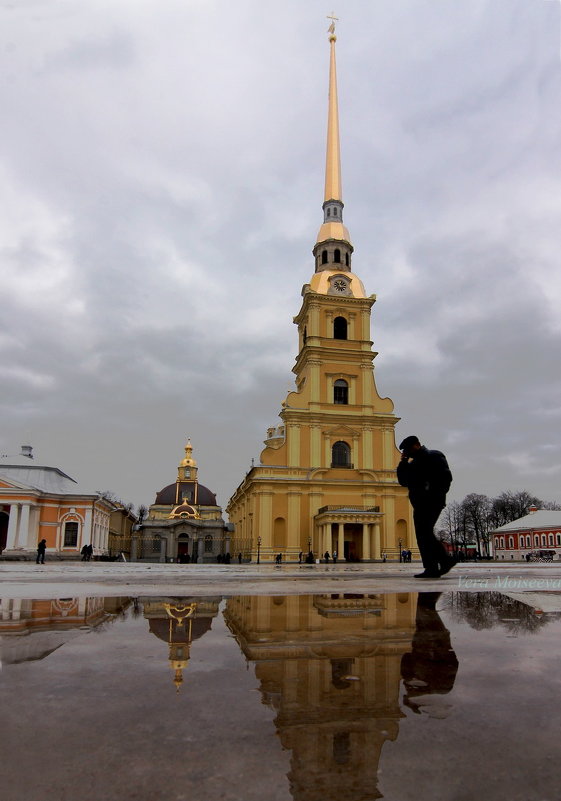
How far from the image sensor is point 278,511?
46.6 metres

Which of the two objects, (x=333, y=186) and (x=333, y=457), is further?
(x=333, y=186)

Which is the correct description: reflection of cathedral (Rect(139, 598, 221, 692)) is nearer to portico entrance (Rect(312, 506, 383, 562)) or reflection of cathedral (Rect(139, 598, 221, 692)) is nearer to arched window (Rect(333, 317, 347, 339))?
portico entrance (Rect(312, 506, 383, 562))

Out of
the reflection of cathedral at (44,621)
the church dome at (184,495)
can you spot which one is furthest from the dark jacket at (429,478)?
the church dome at (184,495)

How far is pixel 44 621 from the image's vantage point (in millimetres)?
6531

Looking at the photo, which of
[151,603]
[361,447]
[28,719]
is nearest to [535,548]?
[361,447]

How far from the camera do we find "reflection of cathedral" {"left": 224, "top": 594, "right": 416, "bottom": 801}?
2.32 m

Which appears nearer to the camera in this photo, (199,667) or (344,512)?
(199,667)

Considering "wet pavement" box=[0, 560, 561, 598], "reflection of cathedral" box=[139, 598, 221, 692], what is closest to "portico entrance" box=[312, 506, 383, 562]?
"wet pavement" box=[0, 560, 561, 598]

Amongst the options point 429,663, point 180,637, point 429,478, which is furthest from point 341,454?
point 429,663

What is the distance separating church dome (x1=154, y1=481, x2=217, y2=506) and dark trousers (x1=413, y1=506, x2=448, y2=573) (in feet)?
266

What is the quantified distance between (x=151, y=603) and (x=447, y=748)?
21.9 ft

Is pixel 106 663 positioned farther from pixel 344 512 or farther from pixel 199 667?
pixel 344 512

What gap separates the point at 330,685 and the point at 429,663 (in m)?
1.08

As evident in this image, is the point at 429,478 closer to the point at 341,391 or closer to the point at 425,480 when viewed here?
the point at 425,480
